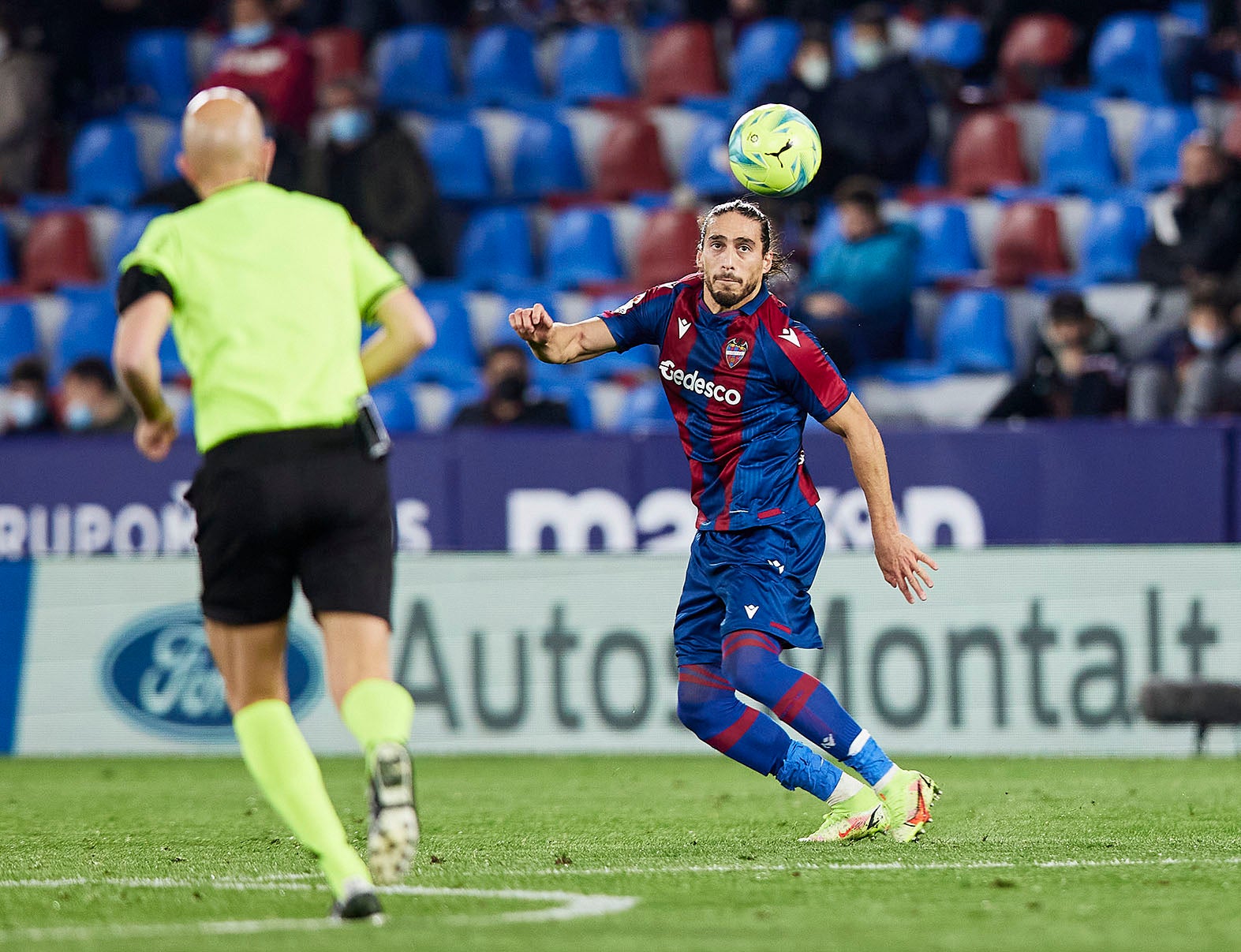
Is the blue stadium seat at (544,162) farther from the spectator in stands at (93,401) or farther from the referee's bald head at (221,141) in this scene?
the referee's bald head at (221,141)

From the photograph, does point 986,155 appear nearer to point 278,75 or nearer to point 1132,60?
point 1132,60

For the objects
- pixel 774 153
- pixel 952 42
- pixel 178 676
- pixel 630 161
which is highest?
pixel 952 42

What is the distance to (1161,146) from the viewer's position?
14109 mm

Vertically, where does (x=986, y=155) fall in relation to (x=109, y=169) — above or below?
below

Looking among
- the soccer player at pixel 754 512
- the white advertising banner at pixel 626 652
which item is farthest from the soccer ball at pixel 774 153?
the white advertising banner at pixel 626 652

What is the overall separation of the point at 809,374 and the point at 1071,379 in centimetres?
620

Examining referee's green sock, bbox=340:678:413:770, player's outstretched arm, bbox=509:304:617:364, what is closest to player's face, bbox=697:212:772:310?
player's outstretched arm, bbox=509:304:617:364

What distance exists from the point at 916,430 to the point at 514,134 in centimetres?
556

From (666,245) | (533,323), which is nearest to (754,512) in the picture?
(533,323)

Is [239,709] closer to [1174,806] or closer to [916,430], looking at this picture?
[1174,806]

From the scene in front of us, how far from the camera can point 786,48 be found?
49.7ft

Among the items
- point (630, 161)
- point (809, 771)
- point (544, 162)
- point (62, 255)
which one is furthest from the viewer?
point (62, 255)

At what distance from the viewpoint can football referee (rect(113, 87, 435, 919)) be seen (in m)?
4.47

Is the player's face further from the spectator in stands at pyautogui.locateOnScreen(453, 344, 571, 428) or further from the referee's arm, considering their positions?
the spectator in stands at pyautogui.locateOnScreen(453, 344, 571, 428)
